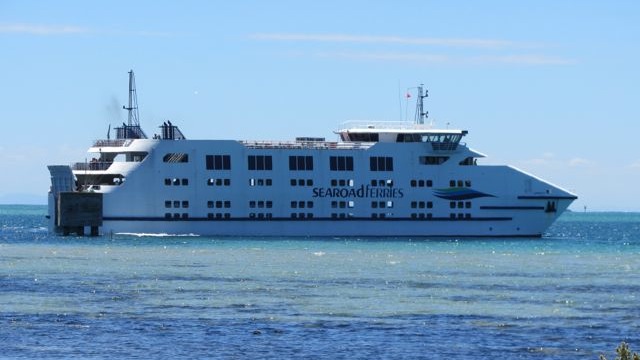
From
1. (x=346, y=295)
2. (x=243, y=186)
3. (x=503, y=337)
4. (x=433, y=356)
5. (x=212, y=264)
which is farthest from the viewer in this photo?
(x=243, y=186)

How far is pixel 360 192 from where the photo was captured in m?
86.3

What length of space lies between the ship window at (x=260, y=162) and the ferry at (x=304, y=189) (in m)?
0.06

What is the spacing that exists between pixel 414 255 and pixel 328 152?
59.2ft

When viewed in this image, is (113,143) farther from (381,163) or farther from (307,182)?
(381,163)

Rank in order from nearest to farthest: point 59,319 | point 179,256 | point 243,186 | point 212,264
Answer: point 59,319 < point 212,264 < point 179,256 < point 243,186

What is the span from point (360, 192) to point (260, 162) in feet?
21.9

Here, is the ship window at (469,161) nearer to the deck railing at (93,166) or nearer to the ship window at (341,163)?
the ship window at (341,163)

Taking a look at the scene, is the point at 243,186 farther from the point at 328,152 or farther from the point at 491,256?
the point at 491,256

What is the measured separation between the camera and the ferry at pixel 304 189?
84.4 metres

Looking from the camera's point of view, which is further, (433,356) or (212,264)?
(212,264)

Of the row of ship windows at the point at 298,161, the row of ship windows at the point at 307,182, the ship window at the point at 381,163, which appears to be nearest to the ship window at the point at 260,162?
the row of ship windows at the point at 298,161

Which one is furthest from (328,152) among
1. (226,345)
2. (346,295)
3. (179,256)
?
(226,345)

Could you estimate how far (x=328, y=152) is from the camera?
86.5 meters

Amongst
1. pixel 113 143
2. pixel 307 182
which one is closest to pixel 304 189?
pixel 307 182
